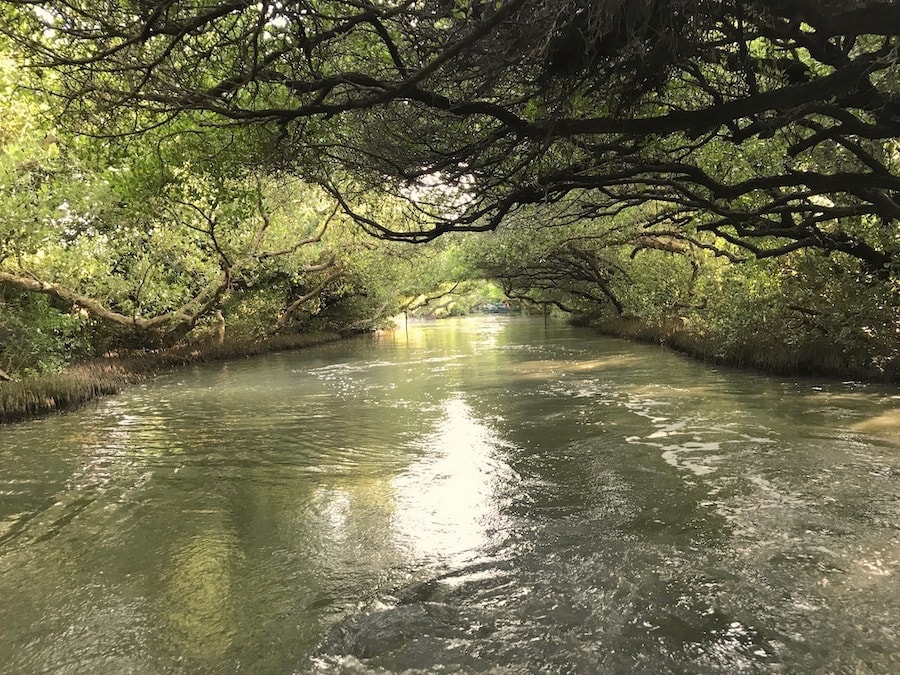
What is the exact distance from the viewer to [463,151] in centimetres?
653

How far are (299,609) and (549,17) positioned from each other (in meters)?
4.32

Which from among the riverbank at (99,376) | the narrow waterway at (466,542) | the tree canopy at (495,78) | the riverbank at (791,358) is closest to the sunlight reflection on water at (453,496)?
the narrow waterway at (466,542)

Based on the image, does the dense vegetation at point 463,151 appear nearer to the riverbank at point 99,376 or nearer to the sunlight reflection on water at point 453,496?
the riverbank at point 99,376

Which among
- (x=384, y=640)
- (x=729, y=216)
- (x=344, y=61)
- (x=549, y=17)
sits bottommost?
(x=384, y=640)

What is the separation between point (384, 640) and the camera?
382 cm

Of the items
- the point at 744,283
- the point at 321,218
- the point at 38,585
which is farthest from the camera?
the point at 321,218

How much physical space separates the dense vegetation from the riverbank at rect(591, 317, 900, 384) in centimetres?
7

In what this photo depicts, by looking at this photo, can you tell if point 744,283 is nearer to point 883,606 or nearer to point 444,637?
point 883,606

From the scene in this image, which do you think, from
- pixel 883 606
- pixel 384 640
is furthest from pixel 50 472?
pixel 883 606

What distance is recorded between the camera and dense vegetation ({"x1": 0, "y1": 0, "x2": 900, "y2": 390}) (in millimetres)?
4551

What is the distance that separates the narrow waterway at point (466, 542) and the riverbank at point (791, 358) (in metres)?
1.50

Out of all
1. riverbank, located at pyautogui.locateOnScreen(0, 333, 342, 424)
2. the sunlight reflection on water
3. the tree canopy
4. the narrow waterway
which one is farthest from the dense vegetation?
the narrow waterway

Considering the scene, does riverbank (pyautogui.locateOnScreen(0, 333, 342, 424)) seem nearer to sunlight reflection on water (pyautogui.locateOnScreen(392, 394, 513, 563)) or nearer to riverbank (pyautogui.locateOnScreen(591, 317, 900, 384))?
sunlight reflection on water (pyautogui.locateOnScreen(392, 394, 513, 563))

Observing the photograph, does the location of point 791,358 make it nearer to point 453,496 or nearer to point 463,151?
point 453,496
